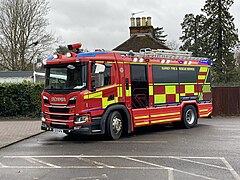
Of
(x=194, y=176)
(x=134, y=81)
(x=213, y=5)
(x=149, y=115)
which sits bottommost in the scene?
(x=194, y=176)

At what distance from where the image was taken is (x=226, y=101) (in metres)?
19.0

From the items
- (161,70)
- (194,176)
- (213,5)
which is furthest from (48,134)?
(213,5)

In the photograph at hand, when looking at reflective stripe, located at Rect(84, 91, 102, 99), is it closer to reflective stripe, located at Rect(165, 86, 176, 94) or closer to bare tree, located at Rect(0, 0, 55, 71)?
reflective stripe, located at Rect(165, 86, 176, 94)

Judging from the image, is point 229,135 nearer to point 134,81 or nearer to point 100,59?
point 134,81

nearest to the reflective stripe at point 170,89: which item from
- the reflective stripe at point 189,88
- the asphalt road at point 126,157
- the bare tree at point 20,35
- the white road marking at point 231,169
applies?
the reflective stripe at point 189,88

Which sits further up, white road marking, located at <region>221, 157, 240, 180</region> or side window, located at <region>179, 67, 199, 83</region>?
side window, located at <region>179, 67, 199, 83</region>

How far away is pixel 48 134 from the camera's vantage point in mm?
12055

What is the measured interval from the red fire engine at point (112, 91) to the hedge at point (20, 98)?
642cm

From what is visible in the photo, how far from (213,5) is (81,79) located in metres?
26.1

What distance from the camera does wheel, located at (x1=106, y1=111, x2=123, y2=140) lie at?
10070 mm

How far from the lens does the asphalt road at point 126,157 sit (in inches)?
249

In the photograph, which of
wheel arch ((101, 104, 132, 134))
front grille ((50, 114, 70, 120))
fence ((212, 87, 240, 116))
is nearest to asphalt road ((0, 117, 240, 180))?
wheel arch ((101, 104, 132, 134))

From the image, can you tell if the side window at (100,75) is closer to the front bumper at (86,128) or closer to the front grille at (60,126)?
the front bumper at (86,128)

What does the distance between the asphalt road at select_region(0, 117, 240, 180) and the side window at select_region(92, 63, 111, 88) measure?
1739 mm
